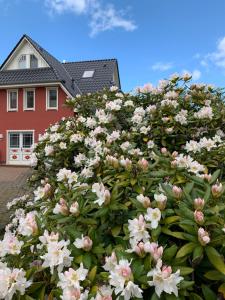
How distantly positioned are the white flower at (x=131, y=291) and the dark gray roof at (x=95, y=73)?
19942mm

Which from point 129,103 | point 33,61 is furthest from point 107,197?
point 33,61

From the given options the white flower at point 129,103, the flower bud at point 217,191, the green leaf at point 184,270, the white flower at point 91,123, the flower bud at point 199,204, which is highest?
the white flower at point 129,103

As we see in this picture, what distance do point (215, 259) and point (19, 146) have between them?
Answer: 20.4 metres

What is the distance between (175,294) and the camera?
143 cm

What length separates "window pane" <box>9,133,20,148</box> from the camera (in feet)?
69.1

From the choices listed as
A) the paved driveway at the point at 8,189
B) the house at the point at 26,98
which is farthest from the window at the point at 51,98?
the paved driveway at the point at 8,189

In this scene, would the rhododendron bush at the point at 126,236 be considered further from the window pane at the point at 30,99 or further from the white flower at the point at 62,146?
the window pane at the point at 30,99

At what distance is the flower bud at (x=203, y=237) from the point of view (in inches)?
61.3

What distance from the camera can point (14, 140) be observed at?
2117 centimetres

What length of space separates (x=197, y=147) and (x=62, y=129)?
183 cm

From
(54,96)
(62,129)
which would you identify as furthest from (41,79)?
(62,129)

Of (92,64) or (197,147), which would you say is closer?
(197,147)

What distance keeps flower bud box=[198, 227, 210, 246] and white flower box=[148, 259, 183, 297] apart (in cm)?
20

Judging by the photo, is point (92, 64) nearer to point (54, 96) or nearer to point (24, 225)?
point (54, 96)
